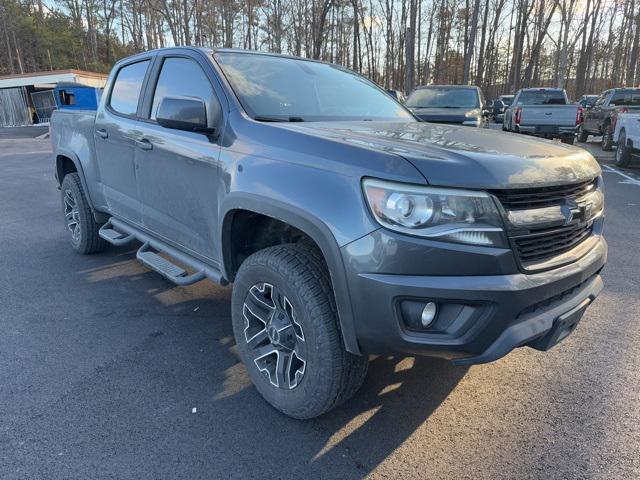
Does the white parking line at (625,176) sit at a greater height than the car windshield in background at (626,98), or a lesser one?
lesser

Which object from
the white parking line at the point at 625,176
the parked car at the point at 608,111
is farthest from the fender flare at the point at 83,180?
the parked car at the point at 608,111

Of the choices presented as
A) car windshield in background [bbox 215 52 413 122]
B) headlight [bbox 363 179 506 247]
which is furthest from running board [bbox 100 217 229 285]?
headlight [bbox 363 179 506 247]

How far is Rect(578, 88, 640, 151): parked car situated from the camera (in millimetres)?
14583

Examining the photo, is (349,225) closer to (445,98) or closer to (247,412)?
(247,412)

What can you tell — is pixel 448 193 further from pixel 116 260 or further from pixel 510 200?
pixel 116 260

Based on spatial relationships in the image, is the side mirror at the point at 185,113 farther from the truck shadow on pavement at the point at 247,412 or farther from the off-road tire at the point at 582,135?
the off-road tire at the point at 582,135

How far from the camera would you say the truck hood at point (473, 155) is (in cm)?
191

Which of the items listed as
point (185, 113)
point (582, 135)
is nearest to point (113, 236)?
point (185, 113)

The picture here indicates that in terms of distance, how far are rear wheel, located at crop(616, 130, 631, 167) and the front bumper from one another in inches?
443

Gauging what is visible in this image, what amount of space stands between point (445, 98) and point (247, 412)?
10123 millimetres

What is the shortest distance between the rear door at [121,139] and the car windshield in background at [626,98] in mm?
16257

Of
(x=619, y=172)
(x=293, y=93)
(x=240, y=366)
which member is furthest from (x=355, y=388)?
(x=619, y=172)

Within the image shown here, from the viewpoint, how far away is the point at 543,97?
50.5ft

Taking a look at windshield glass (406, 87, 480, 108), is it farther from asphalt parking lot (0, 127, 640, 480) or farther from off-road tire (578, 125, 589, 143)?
off-road tire (578, 125, 589, 143)
